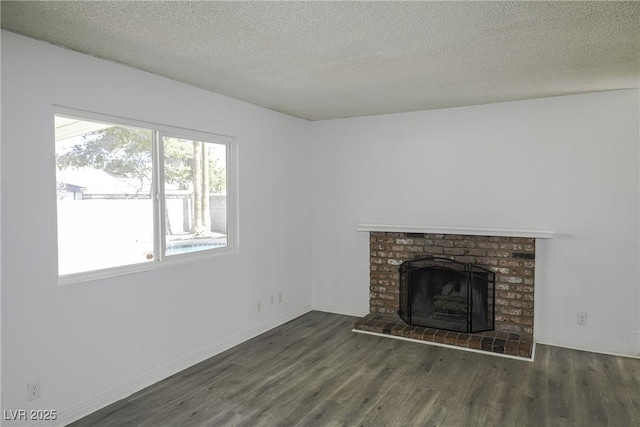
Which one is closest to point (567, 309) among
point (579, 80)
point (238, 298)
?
point (579, 80)

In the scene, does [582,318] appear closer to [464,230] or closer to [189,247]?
[464,230]

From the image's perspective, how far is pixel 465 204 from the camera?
15.1 feet

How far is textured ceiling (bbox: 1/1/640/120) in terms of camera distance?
85.1 inches

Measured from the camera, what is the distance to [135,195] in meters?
3.33

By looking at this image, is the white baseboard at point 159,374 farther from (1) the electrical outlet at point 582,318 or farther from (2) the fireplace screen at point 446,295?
(1) the electrical outlet at point 582,318

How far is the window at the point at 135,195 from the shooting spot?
114 inches

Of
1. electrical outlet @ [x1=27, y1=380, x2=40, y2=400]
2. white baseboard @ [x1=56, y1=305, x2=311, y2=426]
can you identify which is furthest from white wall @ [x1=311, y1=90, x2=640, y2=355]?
electrical outlet @ [x1=27, y1=380, x2=40, y2=400]

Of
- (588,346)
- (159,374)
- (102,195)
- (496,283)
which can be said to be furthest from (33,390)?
(588,346)

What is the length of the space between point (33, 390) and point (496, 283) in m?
4.00

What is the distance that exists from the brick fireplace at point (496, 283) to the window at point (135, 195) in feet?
6.38

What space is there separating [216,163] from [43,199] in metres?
1.68

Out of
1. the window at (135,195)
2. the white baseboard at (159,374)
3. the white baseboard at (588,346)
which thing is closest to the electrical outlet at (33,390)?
the white baseboard at (159,374)

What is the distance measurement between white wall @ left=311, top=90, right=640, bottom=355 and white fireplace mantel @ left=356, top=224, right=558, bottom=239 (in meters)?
0.11

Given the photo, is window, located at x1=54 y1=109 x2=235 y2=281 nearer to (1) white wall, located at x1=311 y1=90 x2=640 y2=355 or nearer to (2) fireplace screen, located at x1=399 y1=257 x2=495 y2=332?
(1) white wall, located at x1=311 y1=90 x2=640 y2=355
